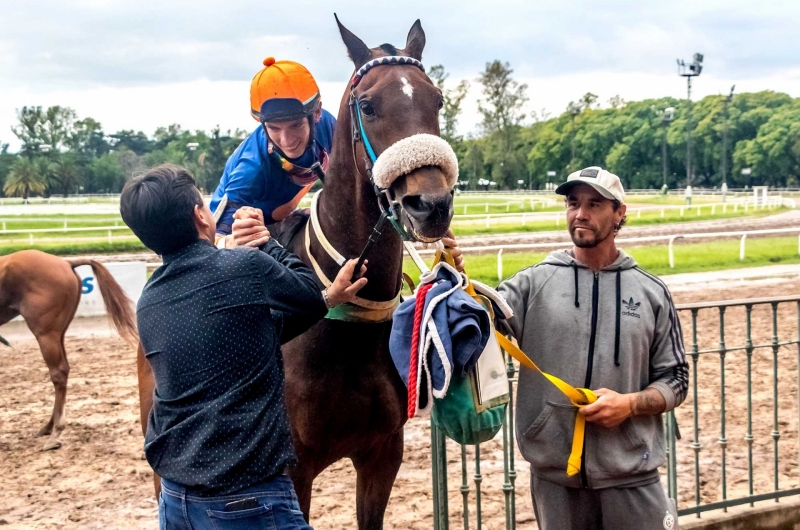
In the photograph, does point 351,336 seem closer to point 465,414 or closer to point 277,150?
point 465,414

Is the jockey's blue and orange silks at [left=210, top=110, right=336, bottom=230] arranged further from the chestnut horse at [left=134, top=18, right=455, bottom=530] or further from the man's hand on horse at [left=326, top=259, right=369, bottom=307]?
the man's hand on horse at [left=326, top=259, right=369, bottom=307]

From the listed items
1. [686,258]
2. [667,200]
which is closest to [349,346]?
[686,258]

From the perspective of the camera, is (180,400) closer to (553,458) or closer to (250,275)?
(250,275)

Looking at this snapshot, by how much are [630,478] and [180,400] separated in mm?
1512

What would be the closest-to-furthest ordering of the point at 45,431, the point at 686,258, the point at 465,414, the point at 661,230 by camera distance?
the point at 465,414 < the point at 45,431 < the point at 686,258 < the point at 661,230

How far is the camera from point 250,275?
1.97m

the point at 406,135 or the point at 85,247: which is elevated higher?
the point at 406,135

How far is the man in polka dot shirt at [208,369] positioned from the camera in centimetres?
188

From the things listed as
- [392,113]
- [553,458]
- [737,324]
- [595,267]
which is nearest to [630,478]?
[553,458]

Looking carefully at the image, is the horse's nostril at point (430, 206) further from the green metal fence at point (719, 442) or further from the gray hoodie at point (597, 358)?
the green metal fence at point (719, 442)

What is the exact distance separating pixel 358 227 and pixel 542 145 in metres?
72.9

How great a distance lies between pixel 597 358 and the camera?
2.54m

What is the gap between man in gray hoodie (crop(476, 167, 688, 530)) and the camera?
250 centimetres

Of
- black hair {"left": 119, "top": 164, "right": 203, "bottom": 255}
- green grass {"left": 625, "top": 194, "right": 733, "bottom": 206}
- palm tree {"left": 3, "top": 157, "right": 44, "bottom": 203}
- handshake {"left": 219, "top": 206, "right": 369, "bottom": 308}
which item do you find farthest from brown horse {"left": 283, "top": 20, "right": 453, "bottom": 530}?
green grass {"left": 625, "top": 194, "right": 733, "bottom": 206}
